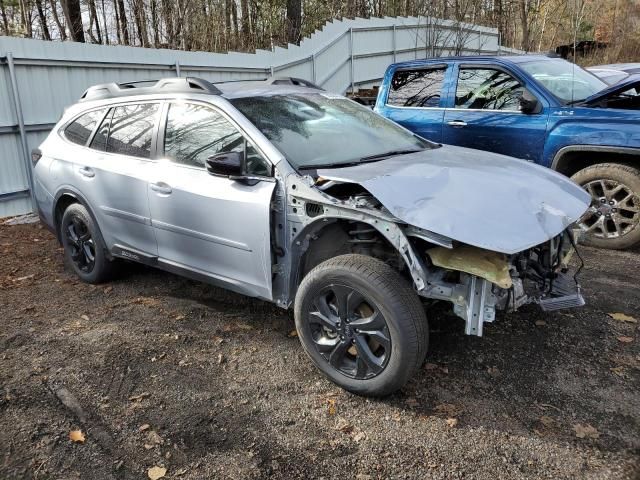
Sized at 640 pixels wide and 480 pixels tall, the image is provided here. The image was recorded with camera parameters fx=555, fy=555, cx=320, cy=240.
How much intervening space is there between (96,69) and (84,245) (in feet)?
13.9

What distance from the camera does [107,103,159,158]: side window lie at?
4281 millimetres

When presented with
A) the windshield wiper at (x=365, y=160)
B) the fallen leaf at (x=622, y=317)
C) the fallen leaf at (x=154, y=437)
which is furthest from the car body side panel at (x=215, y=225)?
the fallen leaf at (x=622, y=317)

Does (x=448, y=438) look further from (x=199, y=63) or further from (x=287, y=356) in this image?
(x=199, y=63)

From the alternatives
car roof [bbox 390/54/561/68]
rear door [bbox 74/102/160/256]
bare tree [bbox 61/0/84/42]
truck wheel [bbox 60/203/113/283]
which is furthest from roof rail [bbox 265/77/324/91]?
bare tree [bbox 61/0/84/42]

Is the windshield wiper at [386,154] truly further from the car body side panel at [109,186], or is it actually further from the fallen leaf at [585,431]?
the fallen leaf at [585,431]

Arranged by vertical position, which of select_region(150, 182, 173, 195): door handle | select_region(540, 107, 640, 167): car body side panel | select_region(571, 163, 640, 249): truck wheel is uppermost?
select_region(540, 107, 640, 167): car body side panel

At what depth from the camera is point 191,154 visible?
155 inches

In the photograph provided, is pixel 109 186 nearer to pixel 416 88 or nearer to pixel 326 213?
pixel 326 213

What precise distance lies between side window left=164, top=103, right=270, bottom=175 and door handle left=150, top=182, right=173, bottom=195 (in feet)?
0.65

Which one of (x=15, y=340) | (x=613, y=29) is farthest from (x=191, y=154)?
(x=613, y=29)

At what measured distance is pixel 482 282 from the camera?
2.89 metres

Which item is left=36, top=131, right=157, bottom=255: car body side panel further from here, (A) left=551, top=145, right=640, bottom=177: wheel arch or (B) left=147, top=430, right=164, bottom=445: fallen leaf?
(A) left=551, top=145, right=640, bottom=177: wheel arch

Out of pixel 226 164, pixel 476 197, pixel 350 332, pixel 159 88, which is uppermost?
pixel 159 88

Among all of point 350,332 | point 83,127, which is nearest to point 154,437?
point 350,332
